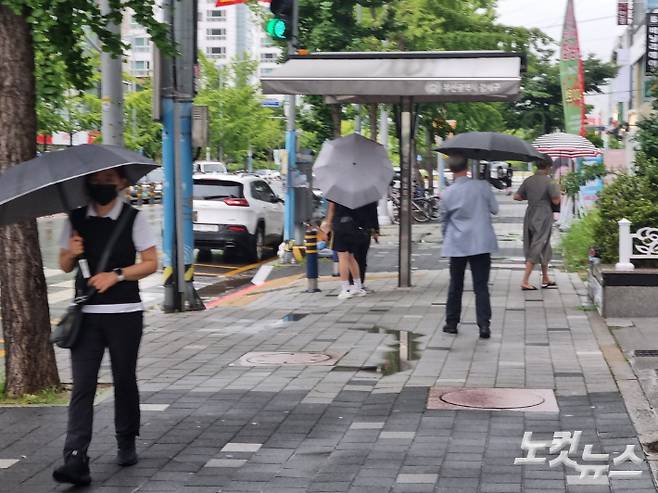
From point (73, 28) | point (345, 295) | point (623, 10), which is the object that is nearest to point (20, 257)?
point (73, 28)

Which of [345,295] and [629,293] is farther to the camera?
[345,295]

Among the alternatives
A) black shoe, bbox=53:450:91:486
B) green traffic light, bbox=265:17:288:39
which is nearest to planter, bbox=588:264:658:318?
green traffic light, bbox=265:17:288:39

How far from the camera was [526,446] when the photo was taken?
6527 mm

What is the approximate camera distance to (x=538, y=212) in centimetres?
1526

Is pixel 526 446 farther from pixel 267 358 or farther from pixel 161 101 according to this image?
pixel 161 101

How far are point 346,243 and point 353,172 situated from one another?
1.52 meters

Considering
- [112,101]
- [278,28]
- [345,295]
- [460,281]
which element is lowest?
[345,295]

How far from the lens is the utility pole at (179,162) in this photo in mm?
13844

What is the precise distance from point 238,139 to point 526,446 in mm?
73231

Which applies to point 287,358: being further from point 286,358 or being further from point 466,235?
point 466,235

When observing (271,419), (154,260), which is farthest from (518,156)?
(154,260)

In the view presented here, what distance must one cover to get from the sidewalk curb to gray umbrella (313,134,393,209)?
189 inches

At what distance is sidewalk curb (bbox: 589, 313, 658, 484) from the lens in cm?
655

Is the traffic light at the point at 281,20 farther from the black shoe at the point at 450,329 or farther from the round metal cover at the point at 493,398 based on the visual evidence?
the round metal cover at the point at 493,398
